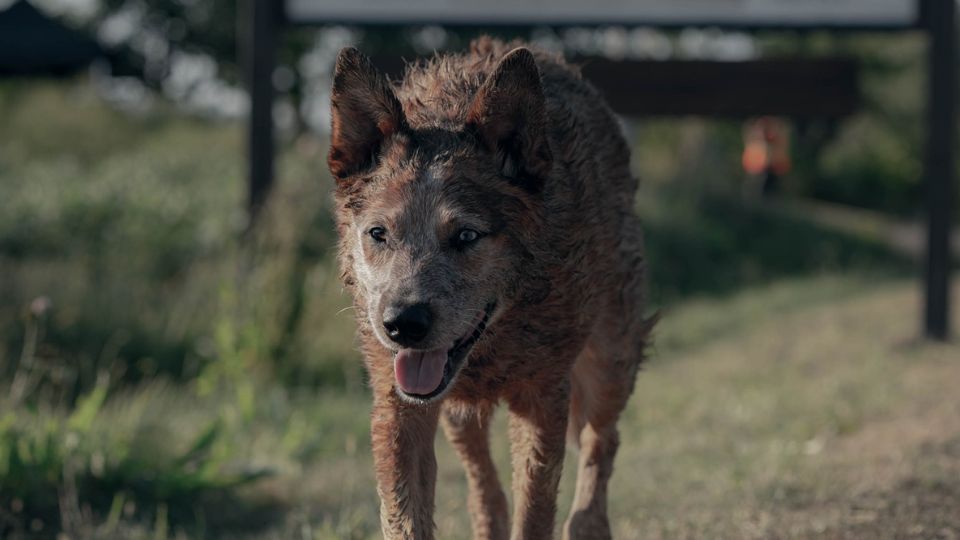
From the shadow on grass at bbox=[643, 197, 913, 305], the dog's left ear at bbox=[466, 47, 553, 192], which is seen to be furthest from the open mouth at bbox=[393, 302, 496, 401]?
the shadow on grass at bbox=[643, 197, 913, 305]

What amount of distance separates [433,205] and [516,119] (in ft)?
1.32

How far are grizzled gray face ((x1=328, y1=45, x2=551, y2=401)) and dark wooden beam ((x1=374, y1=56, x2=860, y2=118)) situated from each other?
23.6ft

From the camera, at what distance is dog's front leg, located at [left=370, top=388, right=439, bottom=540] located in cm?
398

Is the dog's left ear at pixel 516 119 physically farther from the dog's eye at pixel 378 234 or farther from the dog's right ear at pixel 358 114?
the dog's eye at pixel 378 234

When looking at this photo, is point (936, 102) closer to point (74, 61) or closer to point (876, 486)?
point (876, 486)

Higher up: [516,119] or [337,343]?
[516,119]

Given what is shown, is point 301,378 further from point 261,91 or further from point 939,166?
point 939,166

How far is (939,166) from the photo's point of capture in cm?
1097

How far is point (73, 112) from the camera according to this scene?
21.3 metres

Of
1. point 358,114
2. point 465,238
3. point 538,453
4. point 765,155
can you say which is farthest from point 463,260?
point 765,155

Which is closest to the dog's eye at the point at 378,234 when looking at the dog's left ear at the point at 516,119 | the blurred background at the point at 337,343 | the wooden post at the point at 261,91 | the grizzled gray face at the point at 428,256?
the grizzled gray face at the point at 428,256

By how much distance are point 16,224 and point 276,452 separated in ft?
21.1

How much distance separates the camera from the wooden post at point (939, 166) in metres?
10.8

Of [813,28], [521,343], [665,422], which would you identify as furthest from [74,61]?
[521,343]
